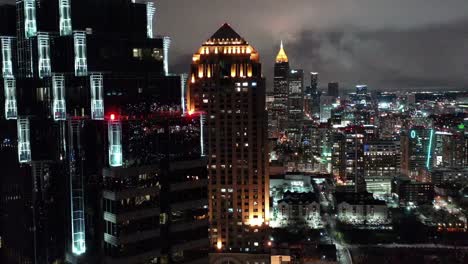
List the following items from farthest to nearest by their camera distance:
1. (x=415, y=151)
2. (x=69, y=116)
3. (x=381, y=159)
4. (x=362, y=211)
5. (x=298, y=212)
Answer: (x=415, y=151) → (x=381, y=159) → (x=362, y=211) → (x=298, y=212) → (x=69, y=116)

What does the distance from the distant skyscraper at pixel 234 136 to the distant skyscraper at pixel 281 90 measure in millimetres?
62873

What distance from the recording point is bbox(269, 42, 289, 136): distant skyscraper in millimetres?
95812

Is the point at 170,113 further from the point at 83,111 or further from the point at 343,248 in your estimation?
the point at 343,248

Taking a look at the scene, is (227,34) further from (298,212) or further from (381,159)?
(381,159)

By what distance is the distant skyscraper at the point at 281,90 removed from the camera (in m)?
95.8

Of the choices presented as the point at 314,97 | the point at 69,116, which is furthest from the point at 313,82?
the point at 69,116

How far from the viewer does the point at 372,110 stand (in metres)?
104

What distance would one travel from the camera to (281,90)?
324 feet

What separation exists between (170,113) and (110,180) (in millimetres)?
1885

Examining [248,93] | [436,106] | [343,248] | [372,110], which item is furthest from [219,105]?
[436,106]

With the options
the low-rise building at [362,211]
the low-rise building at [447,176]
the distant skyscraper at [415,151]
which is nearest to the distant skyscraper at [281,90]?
the distant skyscraper at [415,151]

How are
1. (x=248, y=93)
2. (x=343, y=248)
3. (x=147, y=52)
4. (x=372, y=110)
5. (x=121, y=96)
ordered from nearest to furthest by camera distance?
(x=121, y=96) < (x=147, y=52) < (x=248, y=93) < (x=343, y=248) < (x=372, y=110)

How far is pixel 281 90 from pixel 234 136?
67.3 metres

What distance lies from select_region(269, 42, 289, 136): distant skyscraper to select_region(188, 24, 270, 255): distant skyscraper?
62.9 m
